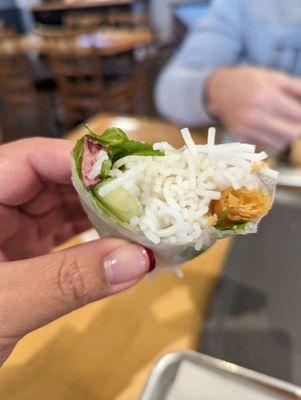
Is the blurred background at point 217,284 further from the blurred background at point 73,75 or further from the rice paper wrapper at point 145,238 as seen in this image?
the blurred background at point 73,75

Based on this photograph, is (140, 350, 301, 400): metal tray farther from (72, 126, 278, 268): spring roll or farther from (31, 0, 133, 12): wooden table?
(31, 0, 133, 12): wooden table

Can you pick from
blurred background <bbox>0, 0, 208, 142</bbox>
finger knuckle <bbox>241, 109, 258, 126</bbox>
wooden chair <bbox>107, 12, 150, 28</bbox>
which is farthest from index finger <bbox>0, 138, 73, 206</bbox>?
wooden chair <bbox>107, 12, 150, 28</bbox>

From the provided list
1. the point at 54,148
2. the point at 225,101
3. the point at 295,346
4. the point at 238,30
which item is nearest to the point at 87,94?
the point at 238,30

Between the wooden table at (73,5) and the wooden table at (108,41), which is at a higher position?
the wooden table at (73,5)

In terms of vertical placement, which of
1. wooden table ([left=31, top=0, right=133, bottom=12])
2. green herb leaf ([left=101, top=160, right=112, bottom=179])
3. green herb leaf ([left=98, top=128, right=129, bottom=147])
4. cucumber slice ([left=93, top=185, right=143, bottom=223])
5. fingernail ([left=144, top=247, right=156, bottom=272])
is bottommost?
wooden table ([left=31, top=0, right=133, bottom=12])

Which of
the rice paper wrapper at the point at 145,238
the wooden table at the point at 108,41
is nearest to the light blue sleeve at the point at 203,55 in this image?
Result: the rice paper wrapper at the point at 145,238

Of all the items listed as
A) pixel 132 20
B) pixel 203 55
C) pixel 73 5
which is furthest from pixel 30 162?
pixel 73 5

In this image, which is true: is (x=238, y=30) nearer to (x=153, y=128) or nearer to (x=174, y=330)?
(x=153, y=128)

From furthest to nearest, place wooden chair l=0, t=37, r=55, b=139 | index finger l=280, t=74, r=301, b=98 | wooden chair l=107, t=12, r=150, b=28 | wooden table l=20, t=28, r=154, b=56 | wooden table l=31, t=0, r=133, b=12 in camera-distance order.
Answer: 1. wooden table l=31, t=0, r=133, b=12
2. wooden chair l=107, t=12, r=150, b=28
3. wooden table l=20, t=28, r=154, b=56
4. wooden chair l=0, t=37, r=55, b=139
5. index finger l=280, t=74, r=301, b=98
